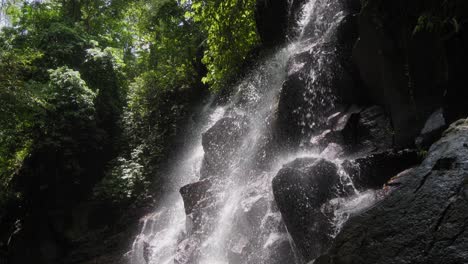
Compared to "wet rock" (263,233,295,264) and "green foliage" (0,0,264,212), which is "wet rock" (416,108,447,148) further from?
"green foliage" (0,0,264,212)

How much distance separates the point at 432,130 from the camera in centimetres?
592

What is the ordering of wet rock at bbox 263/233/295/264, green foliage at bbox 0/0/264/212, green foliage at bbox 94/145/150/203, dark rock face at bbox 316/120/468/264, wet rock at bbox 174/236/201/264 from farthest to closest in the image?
green foliage at bbox 94/145/150/203 < green foliage at bbox 0/0/264/212 < wet rock at bbox 174/236/201/264 < wet rock at bbox 263/233/295/264 < dark rock face at bbox 316/120/468/264

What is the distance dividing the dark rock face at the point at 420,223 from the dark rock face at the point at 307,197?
290 cm

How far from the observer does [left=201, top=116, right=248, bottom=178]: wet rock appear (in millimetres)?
11477

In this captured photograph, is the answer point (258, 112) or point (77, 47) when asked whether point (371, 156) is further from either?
point (77, 47)

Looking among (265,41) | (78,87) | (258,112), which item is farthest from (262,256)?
(78,87)

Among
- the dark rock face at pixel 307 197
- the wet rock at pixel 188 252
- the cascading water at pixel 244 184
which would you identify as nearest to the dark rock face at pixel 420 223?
the cascading water at pixel 244 184

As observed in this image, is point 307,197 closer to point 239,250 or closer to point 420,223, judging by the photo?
point 239,250

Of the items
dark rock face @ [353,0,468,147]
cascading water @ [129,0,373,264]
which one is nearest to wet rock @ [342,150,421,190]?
cascading water @ [129,0,373,264]

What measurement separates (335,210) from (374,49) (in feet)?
11.5

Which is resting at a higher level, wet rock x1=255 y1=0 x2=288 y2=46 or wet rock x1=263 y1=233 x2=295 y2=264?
wet rock x1=255 y1=0 x2=288 y2=46

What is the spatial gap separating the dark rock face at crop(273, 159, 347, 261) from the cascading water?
0.64ft

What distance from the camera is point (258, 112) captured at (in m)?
11.8

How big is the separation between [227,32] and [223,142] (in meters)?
4.03
